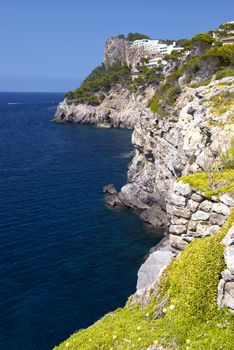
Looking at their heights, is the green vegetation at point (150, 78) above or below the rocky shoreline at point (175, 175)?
above

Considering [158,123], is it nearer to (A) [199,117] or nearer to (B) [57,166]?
(A) [199,117]

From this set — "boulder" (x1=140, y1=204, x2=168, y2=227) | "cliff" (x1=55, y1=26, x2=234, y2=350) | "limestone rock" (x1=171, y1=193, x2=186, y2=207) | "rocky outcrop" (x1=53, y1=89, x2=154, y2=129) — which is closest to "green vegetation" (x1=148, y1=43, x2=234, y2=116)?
"boulder" (x1=140, y1=204, x2=168, y2=227)

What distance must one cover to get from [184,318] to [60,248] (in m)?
30.9

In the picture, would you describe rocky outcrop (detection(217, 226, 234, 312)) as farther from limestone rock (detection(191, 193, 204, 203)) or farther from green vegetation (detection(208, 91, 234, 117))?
green vegetation (detection(208, 91, 234, 117))

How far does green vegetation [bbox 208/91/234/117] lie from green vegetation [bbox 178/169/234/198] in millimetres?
15048

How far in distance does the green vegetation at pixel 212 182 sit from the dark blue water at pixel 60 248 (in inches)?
690

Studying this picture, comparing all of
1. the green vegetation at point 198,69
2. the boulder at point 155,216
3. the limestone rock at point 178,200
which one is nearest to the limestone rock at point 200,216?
the limestone rock at point 178,200

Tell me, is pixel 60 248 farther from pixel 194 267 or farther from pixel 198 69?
pixel 198 69

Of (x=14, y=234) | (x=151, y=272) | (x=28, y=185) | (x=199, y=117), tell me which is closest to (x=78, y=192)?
(x=28, y=185)

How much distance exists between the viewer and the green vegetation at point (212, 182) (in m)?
18.7

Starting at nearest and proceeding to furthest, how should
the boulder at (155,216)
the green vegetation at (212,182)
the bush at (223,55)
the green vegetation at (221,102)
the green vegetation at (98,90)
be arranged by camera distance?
the green vegetation at (212,182), the green vegetation at (221,102), the boulder at (155,216), the bush at (223,55), the green vegetation at (98,90)

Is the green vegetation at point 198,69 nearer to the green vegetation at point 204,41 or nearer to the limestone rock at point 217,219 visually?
the green vegetation at point 204,41

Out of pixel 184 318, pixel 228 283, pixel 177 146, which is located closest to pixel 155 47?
pixel 177 146

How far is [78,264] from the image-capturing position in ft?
130
